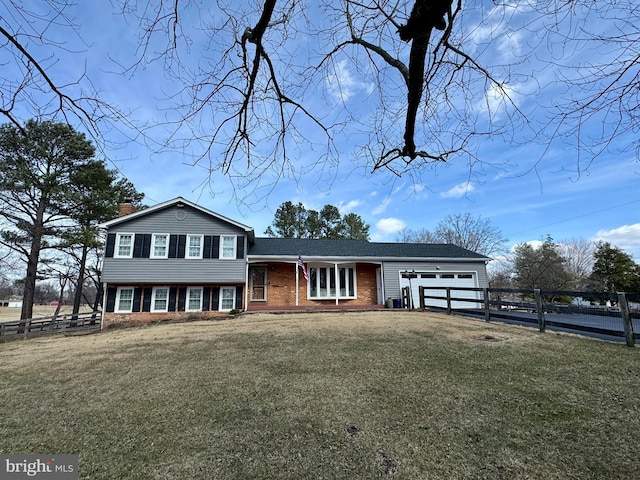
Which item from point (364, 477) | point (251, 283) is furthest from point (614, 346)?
point (251, 283)

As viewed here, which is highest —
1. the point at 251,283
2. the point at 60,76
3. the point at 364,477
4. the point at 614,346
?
the point at 60,76

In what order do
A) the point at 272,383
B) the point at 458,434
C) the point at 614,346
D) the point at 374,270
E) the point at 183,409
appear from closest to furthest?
the point at 458,434 < the point at 183,409 < the point at 272,383 < the point at 614,346 < the point at 374,270

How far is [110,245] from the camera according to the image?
14.3m

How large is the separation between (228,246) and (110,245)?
17.4 ft

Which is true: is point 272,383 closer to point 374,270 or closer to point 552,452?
point 552,452

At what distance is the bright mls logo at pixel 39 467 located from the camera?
2639 millimetres

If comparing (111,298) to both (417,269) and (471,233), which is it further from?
(471,233)

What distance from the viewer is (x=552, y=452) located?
2746 mm

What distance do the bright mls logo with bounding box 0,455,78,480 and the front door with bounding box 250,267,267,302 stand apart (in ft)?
45.3

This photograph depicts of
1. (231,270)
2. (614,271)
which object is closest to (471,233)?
(614,271)

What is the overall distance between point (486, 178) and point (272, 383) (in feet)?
13.4

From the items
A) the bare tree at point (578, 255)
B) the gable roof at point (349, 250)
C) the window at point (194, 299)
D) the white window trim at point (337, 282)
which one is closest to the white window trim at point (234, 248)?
the gable roof at point (349, 250)

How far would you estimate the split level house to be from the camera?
1445 centimetres

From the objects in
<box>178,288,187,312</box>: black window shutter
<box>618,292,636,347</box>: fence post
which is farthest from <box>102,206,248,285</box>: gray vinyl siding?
<box>618,292,636,347</box>: fence post
